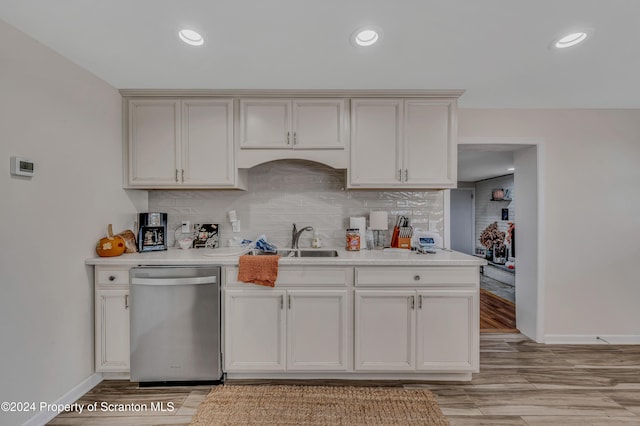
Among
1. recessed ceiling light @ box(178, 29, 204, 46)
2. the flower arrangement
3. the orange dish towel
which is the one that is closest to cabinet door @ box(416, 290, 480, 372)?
the orange dish towel

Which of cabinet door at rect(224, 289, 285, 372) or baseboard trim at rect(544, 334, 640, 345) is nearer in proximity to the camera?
cabinet door at rect(224, 289, 285, 372)

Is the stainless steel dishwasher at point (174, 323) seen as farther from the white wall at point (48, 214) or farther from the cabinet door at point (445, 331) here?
the cabinet door at point (445, 331)

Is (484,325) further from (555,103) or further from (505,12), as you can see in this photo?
(505,12)

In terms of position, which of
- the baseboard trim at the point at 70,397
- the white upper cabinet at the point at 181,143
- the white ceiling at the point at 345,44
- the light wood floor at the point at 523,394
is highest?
the white ceiling at the point at 345,44

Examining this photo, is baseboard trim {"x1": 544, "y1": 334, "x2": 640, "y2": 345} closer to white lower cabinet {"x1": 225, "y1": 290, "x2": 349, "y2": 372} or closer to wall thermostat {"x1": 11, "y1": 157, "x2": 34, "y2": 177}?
white lower cabinet {"x1": 225, "y1": 290, "x2": 349, "y2": 372}

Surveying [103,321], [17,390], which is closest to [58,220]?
[103,321]

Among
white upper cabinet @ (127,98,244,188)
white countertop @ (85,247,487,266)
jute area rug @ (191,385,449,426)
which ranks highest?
white upper cabinet @ (127,98,244,188)

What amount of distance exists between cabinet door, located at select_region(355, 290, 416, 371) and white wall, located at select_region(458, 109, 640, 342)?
1.70m

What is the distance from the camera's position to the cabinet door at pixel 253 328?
2.13m

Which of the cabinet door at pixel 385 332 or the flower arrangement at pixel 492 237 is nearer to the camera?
the cabinet door at pixel 385 332

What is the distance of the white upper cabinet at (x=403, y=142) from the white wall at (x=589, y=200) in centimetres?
53

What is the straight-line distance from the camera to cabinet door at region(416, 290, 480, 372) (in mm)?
2135

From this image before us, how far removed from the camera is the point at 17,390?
1606mm

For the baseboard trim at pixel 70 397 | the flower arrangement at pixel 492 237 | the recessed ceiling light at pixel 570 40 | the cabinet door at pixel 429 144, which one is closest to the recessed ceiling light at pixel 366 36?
the cabinet door at pixel 429 144
